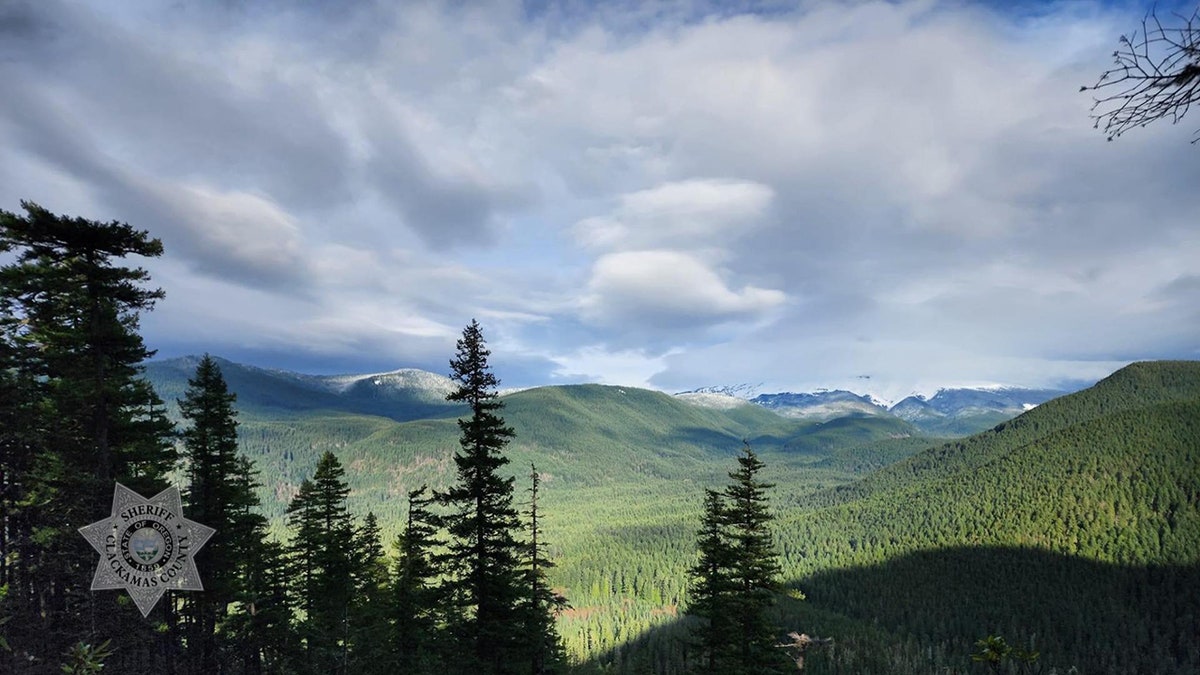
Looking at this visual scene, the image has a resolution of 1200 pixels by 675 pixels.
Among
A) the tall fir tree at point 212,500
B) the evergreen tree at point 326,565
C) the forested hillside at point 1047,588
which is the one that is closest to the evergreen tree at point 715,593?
the evergreen tree at point 326,565

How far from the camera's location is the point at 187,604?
28156mm

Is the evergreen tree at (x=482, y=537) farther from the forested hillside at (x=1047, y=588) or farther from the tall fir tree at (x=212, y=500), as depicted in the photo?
the forested hillside at (x=1047, y=588)

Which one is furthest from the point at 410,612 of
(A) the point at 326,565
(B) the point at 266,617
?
(B) the point at 266,617

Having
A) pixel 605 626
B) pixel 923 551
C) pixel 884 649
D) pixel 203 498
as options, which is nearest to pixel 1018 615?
pixel 923 551

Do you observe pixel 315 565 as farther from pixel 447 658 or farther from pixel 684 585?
pixel 684 585

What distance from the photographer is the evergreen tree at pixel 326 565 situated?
101 feet

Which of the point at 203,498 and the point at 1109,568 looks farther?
the point at 1109,568

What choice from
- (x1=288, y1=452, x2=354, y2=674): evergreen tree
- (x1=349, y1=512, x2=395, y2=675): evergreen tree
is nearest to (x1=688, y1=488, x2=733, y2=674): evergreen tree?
(x1=349, y1=512, x2=395, y2=675): evergreen tree

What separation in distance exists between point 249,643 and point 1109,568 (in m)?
232

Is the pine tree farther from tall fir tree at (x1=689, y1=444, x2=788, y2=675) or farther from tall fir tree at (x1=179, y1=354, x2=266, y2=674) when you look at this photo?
Result: tall fir tree at (x1=179, y1=354, x2=266, y2=674)

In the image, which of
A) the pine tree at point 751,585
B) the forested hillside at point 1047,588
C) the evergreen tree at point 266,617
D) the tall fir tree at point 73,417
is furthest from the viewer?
the forested hillside at point 1047,588

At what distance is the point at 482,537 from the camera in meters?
22.4

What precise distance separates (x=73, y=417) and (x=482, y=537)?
54.5 feet

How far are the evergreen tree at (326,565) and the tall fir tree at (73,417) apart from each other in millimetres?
9291
